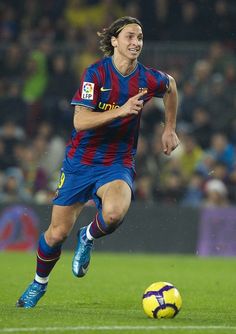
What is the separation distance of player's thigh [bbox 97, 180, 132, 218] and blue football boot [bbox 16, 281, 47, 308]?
0.93 meters

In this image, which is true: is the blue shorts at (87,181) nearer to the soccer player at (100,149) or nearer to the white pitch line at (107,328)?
the soccer player at (100,149)

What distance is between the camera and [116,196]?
816cm

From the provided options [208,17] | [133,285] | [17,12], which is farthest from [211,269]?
[17,12]

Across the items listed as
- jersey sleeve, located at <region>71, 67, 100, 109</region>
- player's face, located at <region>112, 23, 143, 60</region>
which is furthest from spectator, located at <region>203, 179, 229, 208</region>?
jersey sleeve, located at <region>71, 67, 100, 109</region>

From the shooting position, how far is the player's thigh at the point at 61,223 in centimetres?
837

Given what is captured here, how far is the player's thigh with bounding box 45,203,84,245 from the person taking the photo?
8.37 metres

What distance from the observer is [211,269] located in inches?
534

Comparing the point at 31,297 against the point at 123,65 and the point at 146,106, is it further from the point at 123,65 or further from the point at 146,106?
the point at 146,106

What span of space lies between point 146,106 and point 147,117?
0.21 meters

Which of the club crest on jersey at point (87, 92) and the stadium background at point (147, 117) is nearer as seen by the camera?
the club crest on jersey at point (87, 92)

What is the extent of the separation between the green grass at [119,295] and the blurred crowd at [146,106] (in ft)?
5.01

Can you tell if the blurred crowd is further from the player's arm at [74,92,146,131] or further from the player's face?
the player's arm at [74,92,146,131]

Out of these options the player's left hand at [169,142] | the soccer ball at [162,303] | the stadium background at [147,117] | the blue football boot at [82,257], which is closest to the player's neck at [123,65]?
the player's left hand at [169,142]

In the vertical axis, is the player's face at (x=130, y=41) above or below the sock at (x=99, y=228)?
above
